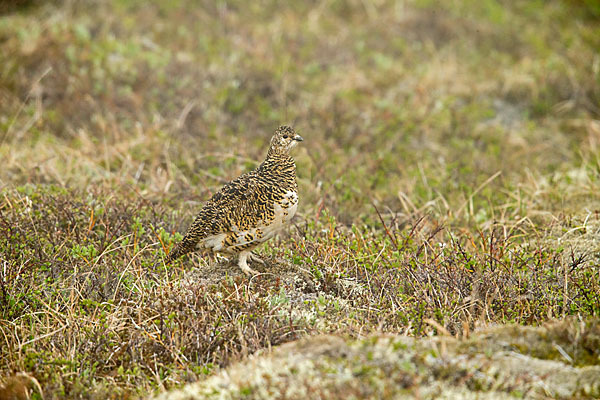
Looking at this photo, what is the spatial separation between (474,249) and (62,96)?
5649 millimetres

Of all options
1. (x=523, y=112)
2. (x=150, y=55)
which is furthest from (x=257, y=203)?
(x=523, y=112)

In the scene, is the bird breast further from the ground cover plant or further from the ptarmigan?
the ground cover plant

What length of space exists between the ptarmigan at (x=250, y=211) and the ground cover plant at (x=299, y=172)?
233mm

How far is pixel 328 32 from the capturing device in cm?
1021

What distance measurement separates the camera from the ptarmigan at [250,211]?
13.5ft

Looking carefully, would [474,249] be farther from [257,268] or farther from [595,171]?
[595,171]

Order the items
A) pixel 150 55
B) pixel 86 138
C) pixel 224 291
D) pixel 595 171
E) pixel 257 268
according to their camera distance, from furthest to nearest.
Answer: pixel 150 55 < pixel 86 138 < pixel 595 171 < pixel 257 268 < pixel 224 291

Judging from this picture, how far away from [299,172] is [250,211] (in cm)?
262

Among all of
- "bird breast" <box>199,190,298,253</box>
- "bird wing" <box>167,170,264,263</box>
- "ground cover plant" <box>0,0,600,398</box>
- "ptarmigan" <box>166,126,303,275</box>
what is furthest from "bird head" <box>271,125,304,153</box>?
"ground cover plant" <box>0,0,600,398</box>

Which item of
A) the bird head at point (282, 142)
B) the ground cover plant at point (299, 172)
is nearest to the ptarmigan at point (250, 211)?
the bird head at point (282, 142)

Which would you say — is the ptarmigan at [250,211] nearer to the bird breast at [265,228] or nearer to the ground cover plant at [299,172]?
the bird breast at [265,228]

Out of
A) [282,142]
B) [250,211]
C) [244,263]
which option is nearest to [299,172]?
[282,142]

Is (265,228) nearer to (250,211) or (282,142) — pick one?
(250,211)

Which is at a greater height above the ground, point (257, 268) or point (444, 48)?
point (444, 48)
